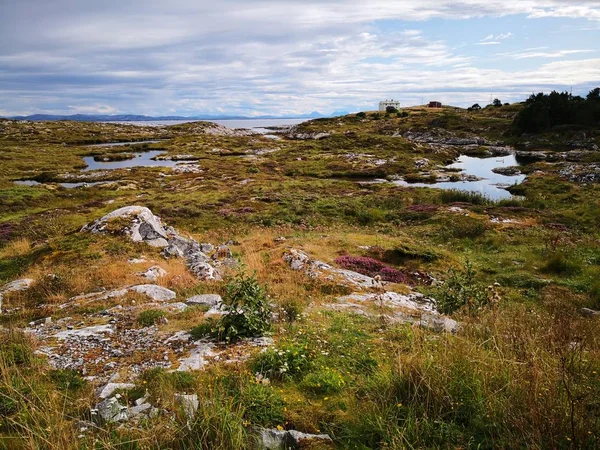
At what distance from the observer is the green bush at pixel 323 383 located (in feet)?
20.5

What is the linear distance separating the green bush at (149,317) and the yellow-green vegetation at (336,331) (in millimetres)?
46

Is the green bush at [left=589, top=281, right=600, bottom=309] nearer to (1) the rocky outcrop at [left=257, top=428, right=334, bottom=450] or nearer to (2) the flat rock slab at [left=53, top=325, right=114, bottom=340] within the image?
(1) the rocky outcrop at [left=257, top=428, right=334, bottom=450]

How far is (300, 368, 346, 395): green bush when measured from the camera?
6.24 m

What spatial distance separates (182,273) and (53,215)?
109ft

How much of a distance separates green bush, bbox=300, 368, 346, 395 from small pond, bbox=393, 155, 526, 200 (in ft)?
154

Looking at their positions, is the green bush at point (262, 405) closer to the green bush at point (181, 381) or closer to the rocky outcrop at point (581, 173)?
the green bush at point (181, 381)

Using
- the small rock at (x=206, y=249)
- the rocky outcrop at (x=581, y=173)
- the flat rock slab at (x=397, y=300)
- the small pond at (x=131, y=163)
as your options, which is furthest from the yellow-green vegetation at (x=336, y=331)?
the small pond at (x=131, y=163)

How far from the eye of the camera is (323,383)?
6352 millimetres

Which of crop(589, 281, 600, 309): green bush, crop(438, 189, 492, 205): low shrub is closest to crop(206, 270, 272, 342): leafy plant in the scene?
crop(589, 281, 600, 309): green bush

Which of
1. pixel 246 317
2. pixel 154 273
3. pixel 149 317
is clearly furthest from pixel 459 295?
pixel 154 273

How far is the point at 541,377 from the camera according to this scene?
4.73 m

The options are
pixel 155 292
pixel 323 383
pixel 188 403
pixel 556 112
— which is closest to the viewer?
pixel 188 403

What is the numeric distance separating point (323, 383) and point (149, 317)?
591cm

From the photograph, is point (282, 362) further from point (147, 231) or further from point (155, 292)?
point (147, 231)
